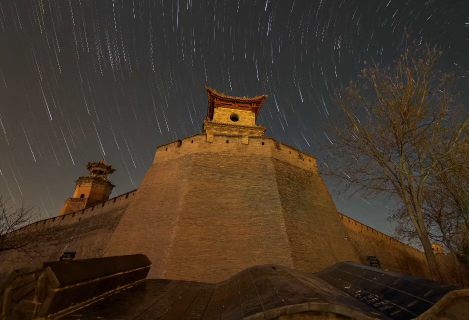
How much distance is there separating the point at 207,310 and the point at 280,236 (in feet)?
17.2

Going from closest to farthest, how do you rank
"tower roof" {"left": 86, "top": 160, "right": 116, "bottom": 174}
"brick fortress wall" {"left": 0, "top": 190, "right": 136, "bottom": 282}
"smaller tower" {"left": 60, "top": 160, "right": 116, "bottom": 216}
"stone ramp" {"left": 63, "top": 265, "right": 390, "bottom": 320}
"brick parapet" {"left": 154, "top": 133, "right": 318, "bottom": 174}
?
"stone ramp" {"left": 63, "top": 265, "right": 390, "bottom": 320}
"brick parapet" {"left": 154, "top": 133, "right": 318, "bottom": 174}
"brick fortress wall" {"left": 0, "top": 190, "right": 136, "bottom": 282}
"smaller tower" {"left": 60, "top": 160, "right": 116, "bottom": 216}
"tower roof" {"left": 86, "top": 160, "right": 116, "bottom": 174}

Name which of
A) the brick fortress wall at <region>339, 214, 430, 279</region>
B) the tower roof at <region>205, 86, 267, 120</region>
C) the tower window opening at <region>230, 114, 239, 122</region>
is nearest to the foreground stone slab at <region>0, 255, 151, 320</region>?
the brick fortress wall at <region>339, 214, 430, 279</region>

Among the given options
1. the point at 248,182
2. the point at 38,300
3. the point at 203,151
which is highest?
the point at 203,151

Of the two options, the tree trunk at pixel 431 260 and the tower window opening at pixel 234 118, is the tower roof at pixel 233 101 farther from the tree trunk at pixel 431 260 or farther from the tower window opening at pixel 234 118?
the tree trunk at pixel 431 260

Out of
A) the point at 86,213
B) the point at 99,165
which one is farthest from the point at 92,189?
the point at 86,213

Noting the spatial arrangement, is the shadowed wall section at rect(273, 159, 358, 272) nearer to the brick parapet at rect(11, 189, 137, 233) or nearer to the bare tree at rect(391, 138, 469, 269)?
the bare tree at rect(391, 138, 469, 269)

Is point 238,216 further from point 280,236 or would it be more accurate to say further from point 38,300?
point 38,300

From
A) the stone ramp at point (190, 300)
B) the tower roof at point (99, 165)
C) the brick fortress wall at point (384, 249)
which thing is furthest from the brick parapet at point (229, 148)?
the tower roof at point (99, 165)

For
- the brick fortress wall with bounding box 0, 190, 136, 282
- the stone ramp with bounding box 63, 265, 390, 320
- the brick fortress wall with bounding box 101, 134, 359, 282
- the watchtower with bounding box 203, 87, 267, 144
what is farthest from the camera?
the watchtower with bounding box 203, 87, 267, 144

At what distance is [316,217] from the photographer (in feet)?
29.8

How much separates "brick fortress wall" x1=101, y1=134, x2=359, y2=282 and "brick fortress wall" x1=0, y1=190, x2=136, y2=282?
3304 millimetres

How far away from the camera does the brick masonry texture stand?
270 inches

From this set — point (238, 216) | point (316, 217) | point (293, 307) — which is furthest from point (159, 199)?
point (293, 307)

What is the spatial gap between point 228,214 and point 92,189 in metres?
24.5
